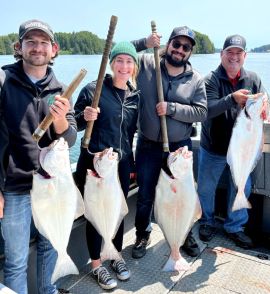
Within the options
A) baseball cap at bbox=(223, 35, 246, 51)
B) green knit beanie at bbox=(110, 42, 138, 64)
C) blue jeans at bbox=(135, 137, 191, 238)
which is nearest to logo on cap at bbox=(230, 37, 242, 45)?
baseball cap at bbox=(223, 35, 246, 51)

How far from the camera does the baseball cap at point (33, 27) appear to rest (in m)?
2.63

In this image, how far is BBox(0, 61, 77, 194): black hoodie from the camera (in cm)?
260

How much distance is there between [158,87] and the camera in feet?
11.3

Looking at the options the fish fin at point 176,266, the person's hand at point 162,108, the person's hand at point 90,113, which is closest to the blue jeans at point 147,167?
the person's hand at point 162,108

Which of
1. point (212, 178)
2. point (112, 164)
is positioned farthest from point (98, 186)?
point (212, 178)

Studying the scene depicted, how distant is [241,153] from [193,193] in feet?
2.33

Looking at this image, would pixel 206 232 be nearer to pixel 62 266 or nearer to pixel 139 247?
pixel 139 247

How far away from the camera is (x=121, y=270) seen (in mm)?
3703

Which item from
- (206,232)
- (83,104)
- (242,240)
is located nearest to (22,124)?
(83,104)

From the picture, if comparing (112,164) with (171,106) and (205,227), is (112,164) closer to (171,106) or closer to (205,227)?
(171,106)

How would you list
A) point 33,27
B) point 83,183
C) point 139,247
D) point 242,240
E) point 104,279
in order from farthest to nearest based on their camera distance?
point 242,240
point 139,247
point 104,279
point 83,183
point 33,27

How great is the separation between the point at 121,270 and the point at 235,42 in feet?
8.34

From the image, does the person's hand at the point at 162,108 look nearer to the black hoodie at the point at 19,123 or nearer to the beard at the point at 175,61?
the beard at the point at 175,61

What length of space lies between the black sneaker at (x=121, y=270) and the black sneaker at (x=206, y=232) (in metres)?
1.10
